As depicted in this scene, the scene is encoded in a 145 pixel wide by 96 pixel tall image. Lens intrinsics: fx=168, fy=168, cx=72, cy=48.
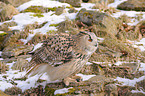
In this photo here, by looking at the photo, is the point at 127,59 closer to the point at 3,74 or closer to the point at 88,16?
the point at 88,16

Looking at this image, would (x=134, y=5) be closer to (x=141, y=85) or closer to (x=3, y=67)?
(x=141, y=85)

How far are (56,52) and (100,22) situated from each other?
441cm

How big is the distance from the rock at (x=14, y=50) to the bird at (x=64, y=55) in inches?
121

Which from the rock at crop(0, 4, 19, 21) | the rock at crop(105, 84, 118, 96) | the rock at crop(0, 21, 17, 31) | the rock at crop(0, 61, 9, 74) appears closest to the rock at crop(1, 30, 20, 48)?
the rock at crop(0, 21, 17, 31)

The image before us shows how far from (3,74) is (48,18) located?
450 cm

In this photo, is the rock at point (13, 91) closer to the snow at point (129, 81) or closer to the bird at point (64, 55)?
the bird at point (64, 55)

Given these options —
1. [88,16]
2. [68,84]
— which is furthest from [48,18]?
[68,84]

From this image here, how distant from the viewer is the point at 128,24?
8.69 metres

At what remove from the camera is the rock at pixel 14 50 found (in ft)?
23.2

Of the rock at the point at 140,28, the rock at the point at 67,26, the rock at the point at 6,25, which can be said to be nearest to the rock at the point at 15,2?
the rock at the point at 6,25

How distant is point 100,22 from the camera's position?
8.01 metres

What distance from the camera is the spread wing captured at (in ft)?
13.3

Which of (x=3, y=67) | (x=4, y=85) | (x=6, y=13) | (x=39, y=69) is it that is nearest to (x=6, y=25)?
(x=6, y=13)

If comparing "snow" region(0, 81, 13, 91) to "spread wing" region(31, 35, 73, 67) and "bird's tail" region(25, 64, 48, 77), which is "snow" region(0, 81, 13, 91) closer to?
"bird's tail" region(25, 64, 48, 77)
